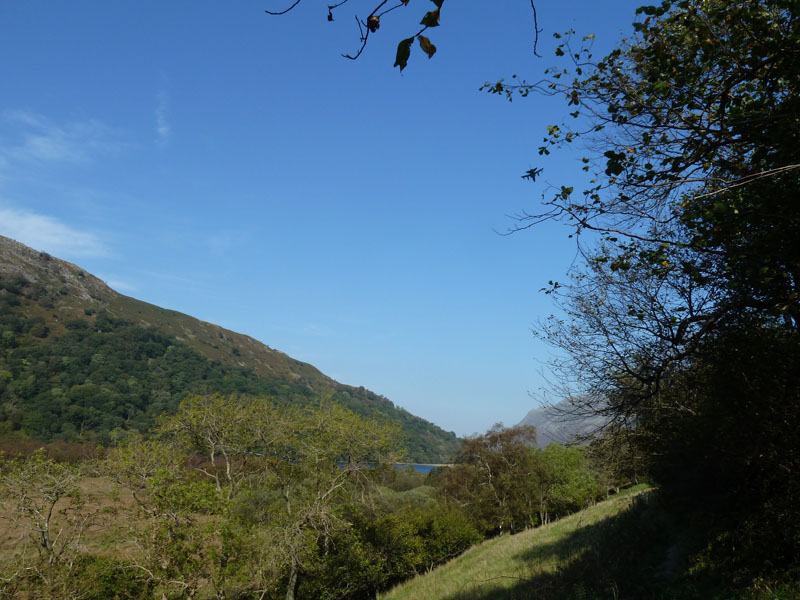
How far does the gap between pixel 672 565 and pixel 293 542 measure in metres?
13.3

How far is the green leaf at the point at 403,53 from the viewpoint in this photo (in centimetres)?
200

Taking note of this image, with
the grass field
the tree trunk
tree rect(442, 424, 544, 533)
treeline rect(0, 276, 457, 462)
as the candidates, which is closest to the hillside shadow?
the grass field

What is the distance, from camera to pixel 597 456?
11.9 metres

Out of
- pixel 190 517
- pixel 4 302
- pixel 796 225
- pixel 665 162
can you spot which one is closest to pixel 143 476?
Result: pixel 190 517

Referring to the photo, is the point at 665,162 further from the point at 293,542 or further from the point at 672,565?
the point at 293,542

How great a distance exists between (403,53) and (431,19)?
0.21m

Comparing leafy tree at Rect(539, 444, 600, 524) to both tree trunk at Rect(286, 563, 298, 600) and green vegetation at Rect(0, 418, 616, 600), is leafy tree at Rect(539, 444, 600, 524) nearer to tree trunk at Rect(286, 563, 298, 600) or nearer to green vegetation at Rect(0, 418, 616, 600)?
green vegetation at Rect(0, 418, 616, 600)

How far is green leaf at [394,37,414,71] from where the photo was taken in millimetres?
2002

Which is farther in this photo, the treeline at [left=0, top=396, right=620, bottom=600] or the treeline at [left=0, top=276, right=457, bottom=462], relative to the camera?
the treeline at [left=0, top=276, right=457, bottom=462]

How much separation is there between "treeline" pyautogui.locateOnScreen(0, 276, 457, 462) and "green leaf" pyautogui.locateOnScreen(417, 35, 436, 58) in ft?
192

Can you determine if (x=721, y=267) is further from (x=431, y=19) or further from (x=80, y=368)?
(x=80, y=368)

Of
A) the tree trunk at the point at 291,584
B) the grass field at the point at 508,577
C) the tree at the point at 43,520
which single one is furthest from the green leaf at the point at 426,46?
the tree trunk at the point at 291,584

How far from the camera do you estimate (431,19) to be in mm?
2039

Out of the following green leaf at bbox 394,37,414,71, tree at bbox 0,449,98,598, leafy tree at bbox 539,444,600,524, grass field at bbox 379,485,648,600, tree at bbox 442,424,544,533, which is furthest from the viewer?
leafy tree at bbox 539,444,600,524
